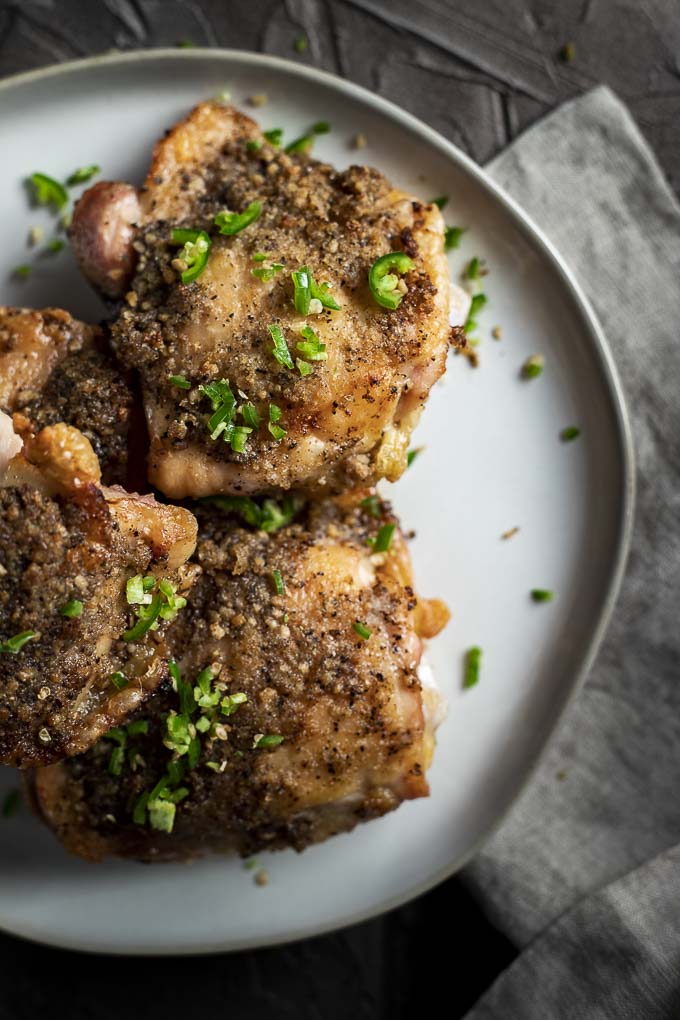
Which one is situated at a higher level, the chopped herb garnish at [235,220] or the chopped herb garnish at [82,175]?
the chopped herb garnish at [235,220]

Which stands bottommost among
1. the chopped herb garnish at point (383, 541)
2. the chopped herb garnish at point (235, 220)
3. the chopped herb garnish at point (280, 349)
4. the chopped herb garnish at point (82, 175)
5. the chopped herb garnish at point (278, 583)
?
the chopped herb garnish at point (383, 541)

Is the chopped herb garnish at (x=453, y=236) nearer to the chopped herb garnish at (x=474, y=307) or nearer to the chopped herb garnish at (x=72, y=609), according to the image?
the chopped herb garnish at (x=474, y=307)

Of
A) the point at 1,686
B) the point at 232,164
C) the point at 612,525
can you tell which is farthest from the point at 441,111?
the point at 1,686

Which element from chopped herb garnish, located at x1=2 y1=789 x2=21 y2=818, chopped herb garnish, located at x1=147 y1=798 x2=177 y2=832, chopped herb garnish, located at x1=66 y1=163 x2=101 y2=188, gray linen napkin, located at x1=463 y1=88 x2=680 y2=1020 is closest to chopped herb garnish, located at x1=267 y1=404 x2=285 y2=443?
chopped herb garnish, located at x1=147 y1=798 x2=177 y2=832

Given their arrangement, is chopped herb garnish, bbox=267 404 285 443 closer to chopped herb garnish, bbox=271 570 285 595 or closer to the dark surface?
chopped herb garnish, bbox=271 570 285 595

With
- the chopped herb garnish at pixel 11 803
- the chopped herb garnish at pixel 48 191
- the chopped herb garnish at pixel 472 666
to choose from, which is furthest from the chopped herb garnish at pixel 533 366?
the chopped herb garnish at pixel 11 803

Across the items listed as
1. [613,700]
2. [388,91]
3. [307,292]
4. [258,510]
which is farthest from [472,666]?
[388,91]
